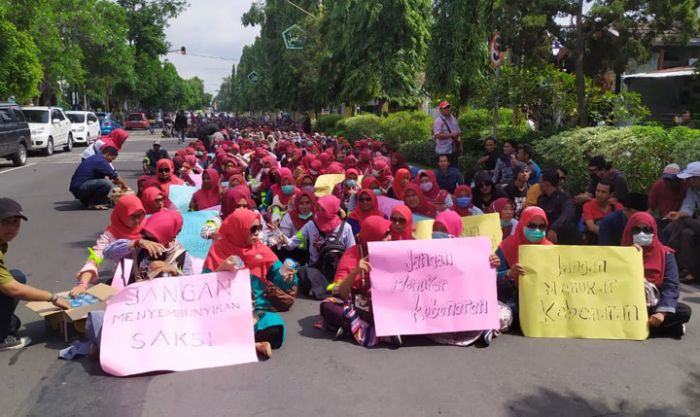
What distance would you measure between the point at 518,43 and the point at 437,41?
591 cm

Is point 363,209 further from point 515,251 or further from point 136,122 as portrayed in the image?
point 136,122

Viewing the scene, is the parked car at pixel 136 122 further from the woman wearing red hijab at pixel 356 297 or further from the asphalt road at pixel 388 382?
the woman wearing red hijab at pixel 356 297

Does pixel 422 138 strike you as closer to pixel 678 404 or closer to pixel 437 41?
pixel 437 41

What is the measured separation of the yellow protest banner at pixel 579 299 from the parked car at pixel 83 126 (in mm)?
29688

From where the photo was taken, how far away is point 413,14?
24.2 metres

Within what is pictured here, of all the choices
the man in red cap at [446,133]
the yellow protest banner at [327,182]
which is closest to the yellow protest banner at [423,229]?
the yellow protest banner at [327,182]

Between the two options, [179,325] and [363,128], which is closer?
[179,325]

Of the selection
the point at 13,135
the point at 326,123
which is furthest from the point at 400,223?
the point at 326,123

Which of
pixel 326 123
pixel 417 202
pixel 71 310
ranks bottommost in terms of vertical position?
pixel 71 310

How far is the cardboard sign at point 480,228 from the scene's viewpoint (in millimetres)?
7020

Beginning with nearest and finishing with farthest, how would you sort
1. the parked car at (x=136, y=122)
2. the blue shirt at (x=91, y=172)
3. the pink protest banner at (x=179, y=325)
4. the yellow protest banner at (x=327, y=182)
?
the pink protest banner at (x=179, y=325) → the yellow protest banner at (x=327, y=182) → the blue shirt at (x=91, y=172) → the parked car at (x=136, y=122)

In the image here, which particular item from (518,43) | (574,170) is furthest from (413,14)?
(574,170)

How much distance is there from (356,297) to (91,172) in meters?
8.50

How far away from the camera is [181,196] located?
9242mm
